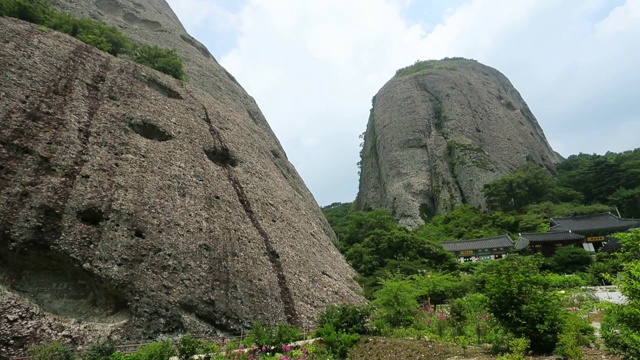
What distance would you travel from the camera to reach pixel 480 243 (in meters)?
35.3

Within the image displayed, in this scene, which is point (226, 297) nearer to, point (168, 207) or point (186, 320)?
point (186, 320)

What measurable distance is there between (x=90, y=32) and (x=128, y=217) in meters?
15.6

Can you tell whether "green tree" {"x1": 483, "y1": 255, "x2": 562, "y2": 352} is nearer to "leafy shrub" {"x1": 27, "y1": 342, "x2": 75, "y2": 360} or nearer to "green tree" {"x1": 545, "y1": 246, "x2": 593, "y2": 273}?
"leafy shrub" {"x1": 27, "y1": 342, "x2": 75, "y2": 360}

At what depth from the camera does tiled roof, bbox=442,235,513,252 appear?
112 ft

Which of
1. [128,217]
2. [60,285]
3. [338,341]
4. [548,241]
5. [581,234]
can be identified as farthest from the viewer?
[581,234]

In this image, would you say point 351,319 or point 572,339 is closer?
point 572,339

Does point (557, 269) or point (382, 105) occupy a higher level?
point (382, 105)

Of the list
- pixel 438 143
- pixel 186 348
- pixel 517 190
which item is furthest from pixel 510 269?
pixel 438 143

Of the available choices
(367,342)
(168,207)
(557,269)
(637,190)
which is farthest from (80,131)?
(637,190)

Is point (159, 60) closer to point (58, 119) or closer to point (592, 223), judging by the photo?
point (58, 119)

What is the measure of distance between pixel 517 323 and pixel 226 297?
8975 mm

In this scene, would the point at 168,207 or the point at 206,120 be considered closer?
the point at 168,207

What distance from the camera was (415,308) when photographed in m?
12.9

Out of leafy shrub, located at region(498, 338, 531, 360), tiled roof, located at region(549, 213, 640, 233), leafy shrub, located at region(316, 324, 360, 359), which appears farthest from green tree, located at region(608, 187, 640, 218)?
leafy shrub, located at region(316, 324, 360, 359)
